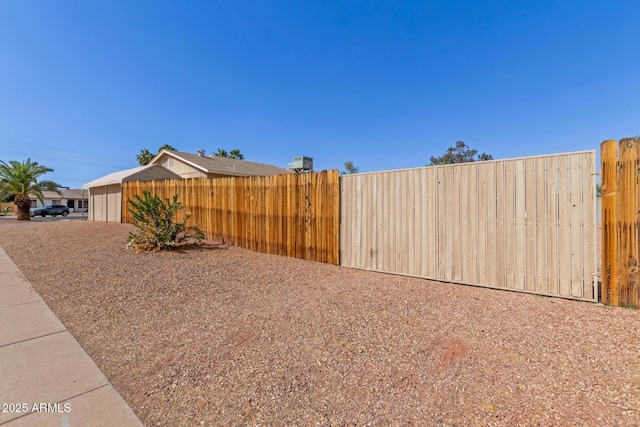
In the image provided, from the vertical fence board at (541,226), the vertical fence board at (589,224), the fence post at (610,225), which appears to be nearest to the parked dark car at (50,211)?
the vertical fence board at (541,226)

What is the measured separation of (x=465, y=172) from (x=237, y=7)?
29.5 ft

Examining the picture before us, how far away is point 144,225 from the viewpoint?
301 inches

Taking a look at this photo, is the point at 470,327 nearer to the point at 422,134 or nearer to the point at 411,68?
the point at 411,68

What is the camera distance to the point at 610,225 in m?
3.65

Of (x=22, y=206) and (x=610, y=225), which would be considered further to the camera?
(x=22, y=206)

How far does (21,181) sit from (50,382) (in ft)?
81.8

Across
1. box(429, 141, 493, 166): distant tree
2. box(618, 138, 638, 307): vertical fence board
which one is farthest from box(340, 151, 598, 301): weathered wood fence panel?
box(429, 141, 493, 166): distant tree

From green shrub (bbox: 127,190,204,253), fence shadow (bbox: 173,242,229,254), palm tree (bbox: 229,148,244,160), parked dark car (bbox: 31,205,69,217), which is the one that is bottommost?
fence shadow (bbox: 173,242,229,254)

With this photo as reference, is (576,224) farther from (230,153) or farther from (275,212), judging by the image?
(230,153)

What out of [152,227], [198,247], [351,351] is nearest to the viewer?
[351,351]

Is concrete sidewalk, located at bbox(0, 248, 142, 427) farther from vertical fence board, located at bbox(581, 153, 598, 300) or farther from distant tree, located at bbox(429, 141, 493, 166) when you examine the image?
distant tree, located at bbox(429, 141, 493, 166)

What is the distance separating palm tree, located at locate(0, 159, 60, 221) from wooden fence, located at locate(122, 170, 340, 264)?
18441 millimetres

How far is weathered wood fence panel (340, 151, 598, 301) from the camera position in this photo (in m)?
3.88

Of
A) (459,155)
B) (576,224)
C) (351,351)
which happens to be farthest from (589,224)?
(459,155)
